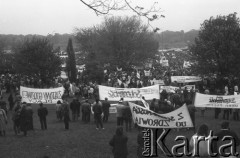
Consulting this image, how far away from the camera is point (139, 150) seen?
498 inches

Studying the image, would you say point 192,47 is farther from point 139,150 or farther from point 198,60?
point 139,150

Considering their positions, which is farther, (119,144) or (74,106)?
(74,106)

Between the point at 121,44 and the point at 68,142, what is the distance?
46929 mm

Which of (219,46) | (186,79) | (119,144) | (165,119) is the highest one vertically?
(219,46)

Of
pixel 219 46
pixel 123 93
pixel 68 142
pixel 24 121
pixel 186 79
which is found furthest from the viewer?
pixel 186 79

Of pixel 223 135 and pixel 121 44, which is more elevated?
pixel 121 44

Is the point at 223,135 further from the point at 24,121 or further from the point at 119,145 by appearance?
the point at 24,121

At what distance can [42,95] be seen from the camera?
28.5 metres

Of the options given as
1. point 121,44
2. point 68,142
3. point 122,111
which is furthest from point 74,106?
point 121,44

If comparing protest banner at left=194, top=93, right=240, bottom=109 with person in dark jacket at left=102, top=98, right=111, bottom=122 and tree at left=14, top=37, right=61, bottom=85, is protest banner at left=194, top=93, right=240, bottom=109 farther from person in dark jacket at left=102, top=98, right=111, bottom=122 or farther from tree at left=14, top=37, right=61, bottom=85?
tree at left=14, top=37, right=61, bottom=85

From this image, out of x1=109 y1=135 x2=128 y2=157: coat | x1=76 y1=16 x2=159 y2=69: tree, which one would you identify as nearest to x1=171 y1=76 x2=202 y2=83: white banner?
x1=76 y1=16 x2=159 y2=69: tree

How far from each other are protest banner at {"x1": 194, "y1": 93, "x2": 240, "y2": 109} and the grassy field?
141 cm

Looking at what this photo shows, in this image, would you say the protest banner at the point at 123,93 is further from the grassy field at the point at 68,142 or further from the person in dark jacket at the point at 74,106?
the grassy field at the point at 68,142

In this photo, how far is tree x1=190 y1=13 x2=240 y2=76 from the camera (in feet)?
112
